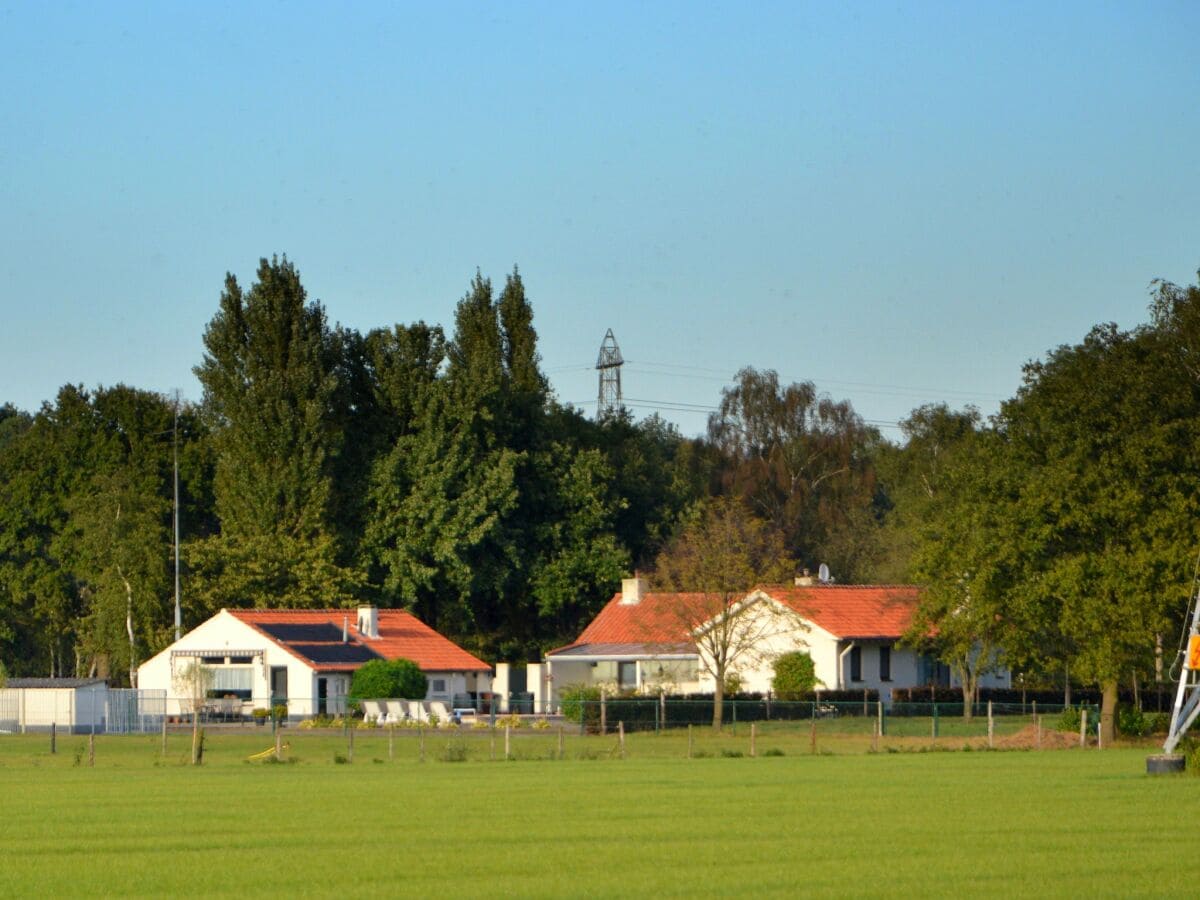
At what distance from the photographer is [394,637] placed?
75.6 m

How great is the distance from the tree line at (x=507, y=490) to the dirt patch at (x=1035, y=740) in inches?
78.8

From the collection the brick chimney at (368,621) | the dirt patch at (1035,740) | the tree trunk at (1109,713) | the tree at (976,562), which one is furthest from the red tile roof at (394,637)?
the tree trunk at (1109,713)

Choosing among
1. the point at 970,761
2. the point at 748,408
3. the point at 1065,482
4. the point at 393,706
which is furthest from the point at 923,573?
the point at 748,408

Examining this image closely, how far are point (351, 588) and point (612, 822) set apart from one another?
55.1 metres

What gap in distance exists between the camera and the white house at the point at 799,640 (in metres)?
65.3

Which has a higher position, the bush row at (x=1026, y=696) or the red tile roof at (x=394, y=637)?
the red tile roof at (x=394, y=637)

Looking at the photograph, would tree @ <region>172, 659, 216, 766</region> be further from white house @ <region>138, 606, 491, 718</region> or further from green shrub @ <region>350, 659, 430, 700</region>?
green shrub @ <region>350, 659, 430, 700</region>

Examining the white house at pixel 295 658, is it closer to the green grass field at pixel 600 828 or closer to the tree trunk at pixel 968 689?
the tree trunk at pixel 968 689

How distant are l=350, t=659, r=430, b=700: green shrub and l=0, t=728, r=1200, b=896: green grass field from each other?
23426 millimetres

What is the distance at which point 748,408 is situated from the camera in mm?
105500

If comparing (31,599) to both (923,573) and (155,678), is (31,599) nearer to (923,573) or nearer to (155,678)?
(155,678)

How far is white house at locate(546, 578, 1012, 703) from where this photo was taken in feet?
214

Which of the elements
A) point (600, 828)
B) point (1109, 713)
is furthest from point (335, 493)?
point (600, 828)

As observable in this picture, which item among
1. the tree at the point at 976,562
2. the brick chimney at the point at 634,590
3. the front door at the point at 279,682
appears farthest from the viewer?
the brick chimney at the point at 634,590
